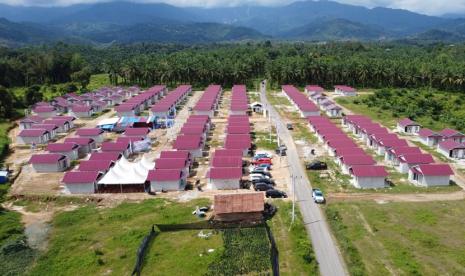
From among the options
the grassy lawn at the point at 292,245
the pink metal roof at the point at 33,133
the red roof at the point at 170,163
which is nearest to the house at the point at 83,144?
the pink metal roof at the point at 33,133

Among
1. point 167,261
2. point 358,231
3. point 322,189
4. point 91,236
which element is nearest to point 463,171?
point 322,189

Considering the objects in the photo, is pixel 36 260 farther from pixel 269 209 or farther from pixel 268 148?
pixel 268 148

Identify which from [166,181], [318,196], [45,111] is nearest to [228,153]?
[166,181]

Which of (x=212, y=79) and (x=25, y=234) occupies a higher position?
(x=212, y=79)

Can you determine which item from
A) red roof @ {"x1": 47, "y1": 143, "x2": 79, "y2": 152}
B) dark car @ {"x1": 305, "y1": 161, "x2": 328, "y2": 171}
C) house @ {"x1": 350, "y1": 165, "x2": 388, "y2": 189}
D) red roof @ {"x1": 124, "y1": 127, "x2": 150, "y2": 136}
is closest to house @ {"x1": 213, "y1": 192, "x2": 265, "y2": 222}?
house @ {"x1": 350, "y1": 165, "x2": 388, "y2": 189}

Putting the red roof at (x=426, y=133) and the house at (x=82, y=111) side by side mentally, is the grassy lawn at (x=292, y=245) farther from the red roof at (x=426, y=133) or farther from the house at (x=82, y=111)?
the house at (x=82, y=111)

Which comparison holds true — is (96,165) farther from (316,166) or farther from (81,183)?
(316,166)
